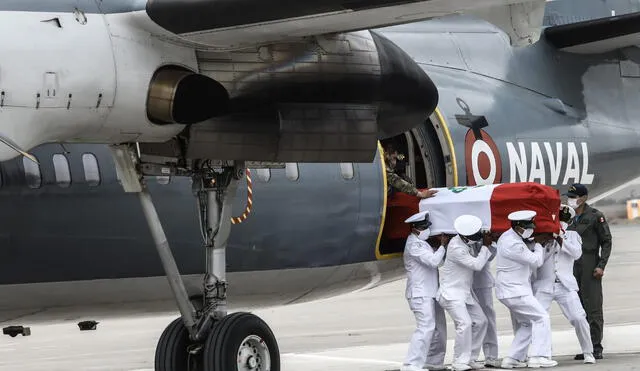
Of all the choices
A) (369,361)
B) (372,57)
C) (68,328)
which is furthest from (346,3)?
(68,328)

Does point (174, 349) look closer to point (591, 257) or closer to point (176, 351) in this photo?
point (176, 351)

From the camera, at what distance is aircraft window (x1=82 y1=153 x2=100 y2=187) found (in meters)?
10.6

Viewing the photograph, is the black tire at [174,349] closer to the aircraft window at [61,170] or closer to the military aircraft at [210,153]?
the military aircraft at [210,153]

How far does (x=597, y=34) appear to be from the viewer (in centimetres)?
1529

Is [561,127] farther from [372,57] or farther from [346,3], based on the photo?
[346,3]

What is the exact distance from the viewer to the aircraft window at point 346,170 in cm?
1259

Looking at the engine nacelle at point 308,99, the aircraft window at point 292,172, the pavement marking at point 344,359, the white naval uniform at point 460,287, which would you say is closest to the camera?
the engine nacelle at point 308,99

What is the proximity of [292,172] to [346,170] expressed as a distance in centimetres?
71

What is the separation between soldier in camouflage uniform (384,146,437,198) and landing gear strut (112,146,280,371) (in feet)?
8.59

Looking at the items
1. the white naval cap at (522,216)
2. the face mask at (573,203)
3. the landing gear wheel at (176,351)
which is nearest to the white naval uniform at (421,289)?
the white naval cap at (522,216)

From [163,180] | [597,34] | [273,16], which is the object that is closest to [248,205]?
[163,180]

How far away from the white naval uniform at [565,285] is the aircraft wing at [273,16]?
4316mm

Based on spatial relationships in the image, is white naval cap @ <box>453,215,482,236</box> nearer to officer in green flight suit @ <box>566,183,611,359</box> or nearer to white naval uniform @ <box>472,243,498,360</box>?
white naval uniform @ <box>472,243,498,360</box>

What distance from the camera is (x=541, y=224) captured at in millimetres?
12523
